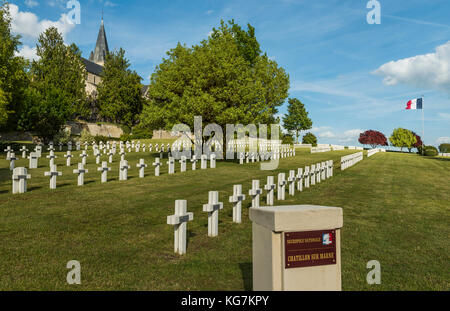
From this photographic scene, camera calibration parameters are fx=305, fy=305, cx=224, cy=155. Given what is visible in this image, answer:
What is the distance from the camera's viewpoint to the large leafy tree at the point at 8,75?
93.2ft

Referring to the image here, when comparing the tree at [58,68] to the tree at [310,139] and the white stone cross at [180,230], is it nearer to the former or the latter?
the tree at [310,139]

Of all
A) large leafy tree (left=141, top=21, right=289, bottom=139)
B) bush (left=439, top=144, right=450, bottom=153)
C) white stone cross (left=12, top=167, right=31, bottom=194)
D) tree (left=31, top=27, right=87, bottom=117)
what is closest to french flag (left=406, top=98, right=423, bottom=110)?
bush (left=439, top=144, right=450, bottom=153)

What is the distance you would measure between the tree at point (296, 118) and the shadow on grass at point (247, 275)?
240 ft

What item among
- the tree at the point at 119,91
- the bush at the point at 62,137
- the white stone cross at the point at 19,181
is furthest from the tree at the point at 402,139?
the white stone cross at the point at 19,181

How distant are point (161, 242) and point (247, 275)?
2213mm

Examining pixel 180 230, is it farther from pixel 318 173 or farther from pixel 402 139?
pixel 402 139

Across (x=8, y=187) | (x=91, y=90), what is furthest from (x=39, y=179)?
(x=91, y=90)

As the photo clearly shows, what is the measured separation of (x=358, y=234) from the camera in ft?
23.0

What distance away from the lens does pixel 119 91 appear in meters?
61.1

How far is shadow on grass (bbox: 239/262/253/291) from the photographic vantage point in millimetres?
4314

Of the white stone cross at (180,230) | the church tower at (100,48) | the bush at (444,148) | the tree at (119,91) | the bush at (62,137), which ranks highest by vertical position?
the church tower at (100,48)

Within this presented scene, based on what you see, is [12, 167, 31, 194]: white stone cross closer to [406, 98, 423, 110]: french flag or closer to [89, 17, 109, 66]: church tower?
[406, 98, 423, 110]: french flag

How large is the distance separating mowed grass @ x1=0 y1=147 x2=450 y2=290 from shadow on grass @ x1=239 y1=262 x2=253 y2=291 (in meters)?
0.01
